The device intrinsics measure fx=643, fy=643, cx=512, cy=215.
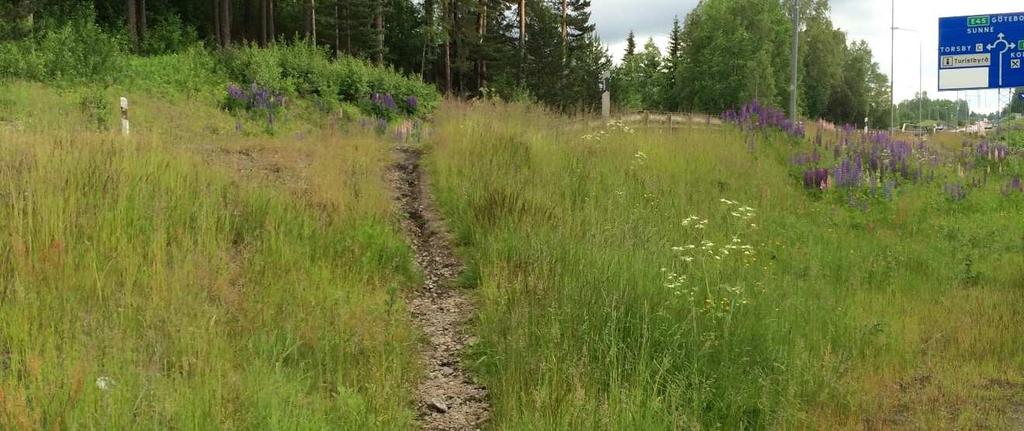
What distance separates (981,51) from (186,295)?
1902 centimetres

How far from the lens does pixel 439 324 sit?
4840 mm

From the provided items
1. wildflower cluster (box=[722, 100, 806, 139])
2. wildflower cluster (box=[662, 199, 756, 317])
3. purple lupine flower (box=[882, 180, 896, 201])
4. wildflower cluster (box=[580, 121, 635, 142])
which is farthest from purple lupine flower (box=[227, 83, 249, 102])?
purple lupine flower (box=[882, 180, 896, 201])

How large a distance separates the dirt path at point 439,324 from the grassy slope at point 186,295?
0.20 metres

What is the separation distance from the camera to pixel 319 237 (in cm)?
550

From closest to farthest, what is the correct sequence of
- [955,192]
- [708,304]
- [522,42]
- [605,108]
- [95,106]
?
[708,304] < [955,192] < [95,106] < [605,108] < [522,42]

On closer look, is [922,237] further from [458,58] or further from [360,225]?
[458,58]

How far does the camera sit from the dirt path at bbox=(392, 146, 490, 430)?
3.65 m

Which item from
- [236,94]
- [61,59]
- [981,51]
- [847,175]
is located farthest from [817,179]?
[61,59]

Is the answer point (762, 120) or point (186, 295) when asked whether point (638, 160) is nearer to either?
point (762, 120)

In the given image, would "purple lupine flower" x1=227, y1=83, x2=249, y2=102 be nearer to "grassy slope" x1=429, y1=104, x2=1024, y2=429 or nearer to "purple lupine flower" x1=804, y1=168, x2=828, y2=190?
"grassy slope" x1=429, y1=104, x2=1024, y2=429

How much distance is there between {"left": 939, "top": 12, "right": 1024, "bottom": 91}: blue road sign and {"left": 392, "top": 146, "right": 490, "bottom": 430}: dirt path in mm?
15438

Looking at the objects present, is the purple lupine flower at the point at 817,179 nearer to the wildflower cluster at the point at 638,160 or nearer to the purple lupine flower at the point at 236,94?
the wildflower cluster at the point at 638,160

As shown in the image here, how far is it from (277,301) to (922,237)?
8.63m

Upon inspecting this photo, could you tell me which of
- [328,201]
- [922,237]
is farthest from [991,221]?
[328,201]
